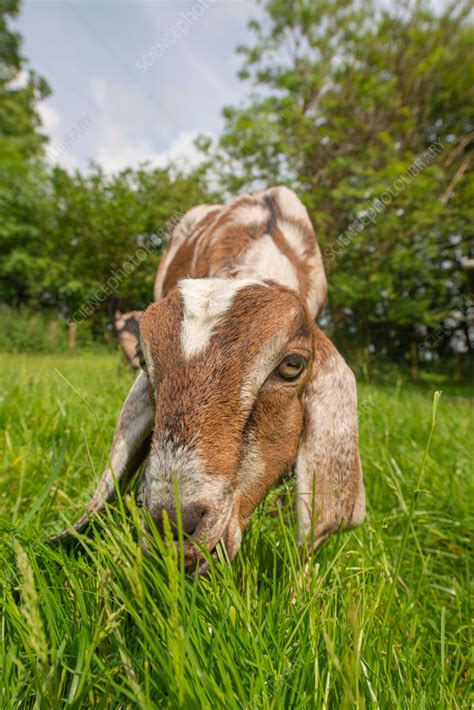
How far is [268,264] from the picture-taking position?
2740mm

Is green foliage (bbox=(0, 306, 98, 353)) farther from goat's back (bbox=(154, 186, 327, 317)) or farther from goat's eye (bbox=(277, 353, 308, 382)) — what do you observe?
goat's eye (bbox=(277, 353, 308, 382))

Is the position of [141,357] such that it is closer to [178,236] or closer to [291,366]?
[291,366]

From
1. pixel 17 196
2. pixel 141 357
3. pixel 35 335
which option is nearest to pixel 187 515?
pixel 141 357

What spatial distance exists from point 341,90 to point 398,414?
12.6 m

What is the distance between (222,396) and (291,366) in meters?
0.36

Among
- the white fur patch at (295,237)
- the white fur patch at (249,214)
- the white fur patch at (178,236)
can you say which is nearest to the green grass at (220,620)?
the white fur patch at (295,237)

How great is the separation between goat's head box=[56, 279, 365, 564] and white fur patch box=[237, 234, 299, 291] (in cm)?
69

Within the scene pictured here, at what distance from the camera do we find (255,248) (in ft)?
9.46

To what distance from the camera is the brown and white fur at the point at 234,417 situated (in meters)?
1.48

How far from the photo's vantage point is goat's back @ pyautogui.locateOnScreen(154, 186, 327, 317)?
9.03 ft

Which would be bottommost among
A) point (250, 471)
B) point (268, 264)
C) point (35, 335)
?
point (35, 335)

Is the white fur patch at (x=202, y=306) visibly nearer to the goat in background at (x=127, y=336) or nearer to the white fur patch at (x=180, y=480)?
the white fur patch at (x=180, y=480)

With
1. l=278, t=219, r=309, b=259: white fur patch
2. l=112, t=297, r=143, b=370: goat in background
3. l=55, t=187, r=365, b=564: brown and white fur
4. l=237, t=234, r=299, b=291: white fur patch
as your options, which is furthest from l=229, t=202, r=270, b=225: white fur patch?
l=112, t=297, r=143, b=370: goat in background

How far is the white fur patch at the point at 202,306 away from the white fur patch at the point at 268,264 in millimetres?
670
